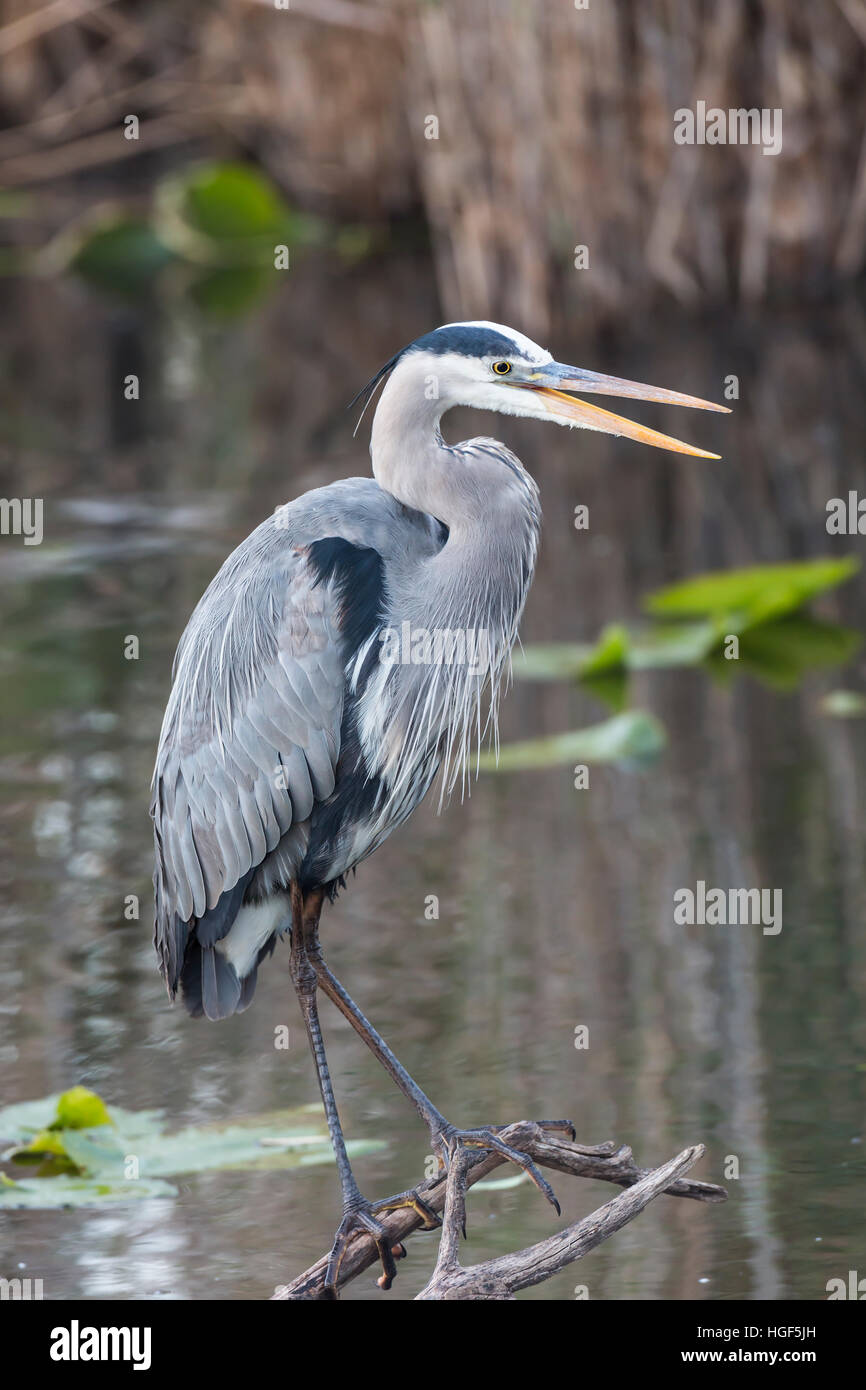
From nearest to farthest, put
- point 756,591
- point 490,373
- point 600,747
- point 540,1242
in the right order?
point 540,1242 < point 490,373 < point 600,747 < point 756,591

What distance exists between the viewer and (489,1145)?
Result: 3773 millimetres

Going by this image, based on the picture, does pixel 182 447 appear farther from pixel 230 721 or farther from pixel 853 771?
pixel 230 721

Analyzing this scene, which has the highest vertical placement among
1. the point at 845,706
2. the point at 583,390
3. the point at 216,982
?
the point at 583,390

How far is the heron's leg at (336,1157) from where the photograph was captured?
3811 mm

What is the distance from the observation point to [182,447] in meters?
12.4

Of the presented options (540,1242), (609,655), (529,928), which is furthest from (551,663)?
(540,1242)

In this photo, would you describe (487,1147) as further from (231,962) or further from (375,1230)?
(231,962)

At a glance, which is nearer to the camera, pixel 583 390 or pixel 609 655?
pixel 583 390

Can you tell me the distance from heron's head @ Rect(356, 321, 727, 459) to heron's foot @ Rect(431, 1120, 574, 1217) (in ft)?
4.28

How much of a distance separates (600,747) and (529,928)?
1241 mm

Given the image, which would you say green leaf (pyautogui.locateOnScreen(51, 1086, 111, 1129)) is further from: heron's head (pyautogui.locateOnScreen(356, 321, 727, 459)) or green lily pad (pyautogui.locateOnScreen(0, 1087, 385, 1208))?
heron's head (pyautogui.locateOnScreen(356, 321, 727, 459))

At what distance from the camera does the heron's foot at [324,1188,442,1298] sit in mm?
3770

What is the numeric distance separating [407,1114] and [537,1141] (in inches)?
50.8

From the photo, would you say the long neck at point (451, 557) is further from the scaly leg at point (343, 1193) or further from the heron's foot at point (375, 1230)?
the heron's foot at point (375, 1230)
